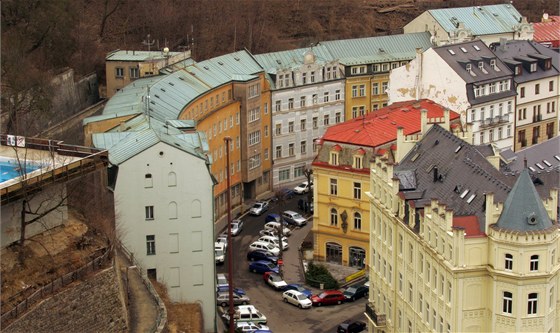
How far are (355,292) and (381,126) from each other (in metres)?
12.6

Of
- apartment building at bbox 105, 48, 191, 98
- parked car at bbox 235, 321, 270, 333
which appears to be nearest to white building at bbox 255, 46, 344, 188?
apartment building at bbox 105, 48, 191, 98

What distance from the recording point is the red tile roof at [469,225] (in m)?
55.1

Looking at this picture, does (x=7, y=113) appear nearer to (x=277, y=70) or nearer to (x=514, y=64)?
(x=277, y=70)

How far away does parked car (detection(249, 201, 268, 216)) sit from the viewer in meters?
91.5

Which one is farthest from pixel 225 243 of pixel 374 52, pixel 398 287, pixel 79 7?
pixel 79 7

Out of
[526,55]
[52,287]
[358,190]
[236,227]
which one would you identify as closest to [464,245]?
[52,287]

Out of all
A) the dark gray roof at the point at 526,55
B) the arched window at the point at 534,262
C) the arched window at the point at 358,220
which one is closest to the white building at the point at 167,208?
the arched window at the point at 358,220

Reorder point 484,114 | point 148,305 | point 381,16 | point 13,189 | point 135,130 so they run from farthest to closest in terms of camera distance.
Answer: point 381,16 < point 484,114 < point 135,130 < point 148,305 < point 13,189

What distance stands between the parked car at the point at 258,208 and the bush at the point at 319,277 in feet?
44.0

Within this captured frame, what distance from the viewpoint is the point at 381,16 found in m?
135

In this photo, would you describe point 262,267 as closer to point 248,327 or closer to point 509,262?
point 248,327

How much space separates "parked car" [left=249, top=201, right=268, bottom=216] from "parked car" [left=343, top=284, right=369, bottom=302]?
1694 centimetres

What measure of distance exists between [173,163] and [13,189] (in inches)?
549

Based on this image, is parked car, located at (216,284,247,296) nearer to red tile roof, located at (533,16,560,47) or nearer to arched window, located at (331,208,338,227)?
arched window, located at (331,208,338,227)
